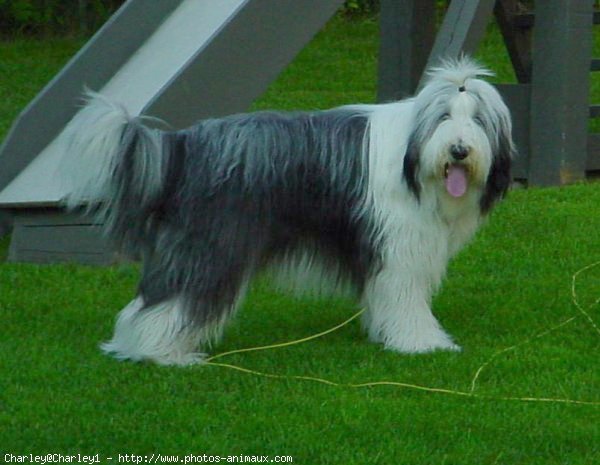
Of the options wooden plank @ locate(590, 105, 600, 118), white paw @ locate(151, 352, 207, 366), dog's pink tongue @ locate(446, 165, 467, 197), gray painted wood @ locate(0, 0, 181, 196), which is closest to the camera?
dog's pink tongue @ locate(446, 165, 467, 197)

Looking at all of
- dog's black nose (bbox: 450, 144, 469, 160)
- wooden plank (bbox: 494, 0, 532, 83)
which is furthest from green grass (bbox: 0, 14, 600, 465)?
wooden plank (bbox: 494, 0, 532, 83)

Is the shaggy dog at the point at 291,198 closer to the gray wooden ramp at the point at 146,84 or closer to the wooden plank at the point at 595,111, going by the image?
the gray wooden ramp at the point at 146,84

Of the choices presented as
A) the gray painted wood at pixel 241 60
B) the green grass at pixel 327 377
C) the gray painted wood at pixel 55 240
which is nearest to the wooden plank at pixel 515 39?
the green grass at pixel 327 377

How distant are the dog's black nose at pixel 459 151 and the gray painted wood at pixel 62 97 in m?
2.96

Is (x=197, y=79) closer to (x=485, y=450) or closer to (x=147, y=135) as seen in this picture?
(x=147, y=135)

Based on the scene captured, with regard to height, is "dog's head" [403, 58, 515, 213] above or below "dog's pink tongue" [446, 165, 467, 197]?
above

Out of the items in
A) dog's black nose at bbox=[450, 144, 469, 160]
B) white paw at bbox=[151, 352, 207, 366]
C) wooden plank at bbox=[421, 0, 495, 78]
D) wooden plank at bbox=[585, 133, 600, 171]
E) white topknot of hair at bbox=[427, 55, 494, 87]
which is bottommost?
white paw at bbox=[151, 352, 207, 366]

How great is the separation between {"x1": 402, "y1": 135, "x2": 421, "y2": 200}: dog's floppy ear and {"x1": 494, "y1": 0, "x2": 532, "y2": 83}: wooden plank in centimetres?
482

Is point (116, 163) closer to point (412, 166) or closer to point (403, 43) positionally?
point (412, 166)

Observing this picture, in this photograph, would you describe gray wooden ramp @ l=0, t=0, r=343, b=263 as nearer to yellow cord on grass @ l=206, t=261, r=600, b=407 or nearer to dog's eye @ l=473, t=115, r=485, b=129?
yellow cord on grass @ l=206, t=261, r=600, b=407

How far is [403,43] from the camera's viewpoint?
35.1 ft

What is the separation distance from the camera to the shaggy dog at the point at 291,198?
583 cm

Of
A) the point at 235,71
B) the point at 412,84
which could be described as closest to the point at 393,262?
the point at 235,71

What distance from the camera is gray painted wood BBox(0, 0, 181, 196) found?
7.95 m
